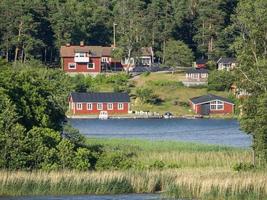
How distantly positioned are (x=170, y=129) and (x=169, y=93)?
49.0 ft

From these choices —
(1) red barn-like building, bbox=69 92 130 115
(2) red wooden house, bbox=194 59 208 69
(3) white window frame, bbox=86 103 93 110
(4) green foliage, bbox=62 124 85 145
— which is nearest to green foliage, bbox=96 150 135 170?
(4) green foliage, bbox=62 124 85 145

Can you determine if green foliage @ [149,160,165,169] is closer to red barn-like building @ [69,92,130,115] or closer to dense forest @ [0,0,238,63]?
red barn-like building @ [69,92,130,115]

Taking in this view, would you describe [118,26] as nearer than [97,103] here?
No

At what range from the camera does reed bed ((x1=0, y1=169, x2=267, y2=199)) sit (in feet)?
102

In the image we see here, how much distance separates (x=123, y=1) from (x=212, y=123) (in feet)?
116

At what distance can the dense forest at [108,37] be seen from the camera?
40531 millimetres

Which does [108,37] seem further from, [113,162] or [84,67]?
[113,162]

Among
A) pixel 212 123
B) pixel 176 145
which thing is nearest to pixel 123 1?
pixel 212 123

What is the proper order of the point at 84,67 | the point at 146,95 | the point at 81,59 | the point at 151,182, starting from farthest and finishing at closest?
1. the point at 84,67
2. the point at 81,59
3. the point at 146,95
4. the point at 151,182

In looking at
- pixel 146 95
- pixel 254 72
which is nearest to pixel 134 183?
pixel 254 72

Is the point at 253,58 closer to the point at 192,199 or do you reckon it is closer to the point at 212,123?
the point at 192,199

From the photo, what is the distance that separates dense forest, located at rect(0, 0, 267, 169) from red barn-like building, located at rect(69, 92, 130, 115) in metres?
1.37

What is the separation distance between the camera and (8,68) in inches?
1729

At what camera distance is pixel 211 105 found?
3526 inches
